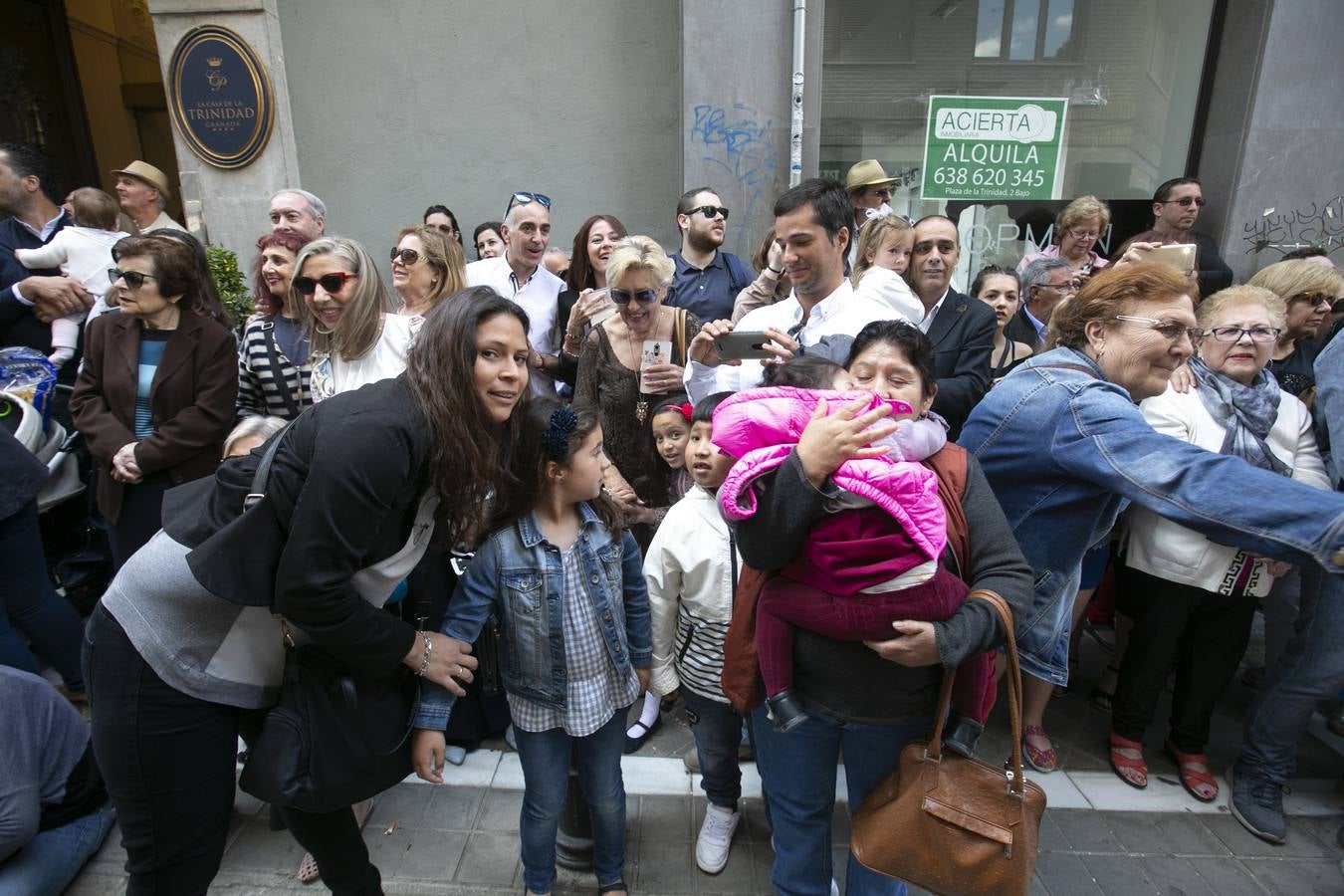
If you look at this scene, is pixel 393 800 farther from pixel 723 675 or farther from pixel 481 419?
pixel 481 419

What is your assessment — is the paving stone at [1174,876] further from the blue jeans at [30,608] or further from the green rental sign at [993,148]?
the green rental sign at [993,148]

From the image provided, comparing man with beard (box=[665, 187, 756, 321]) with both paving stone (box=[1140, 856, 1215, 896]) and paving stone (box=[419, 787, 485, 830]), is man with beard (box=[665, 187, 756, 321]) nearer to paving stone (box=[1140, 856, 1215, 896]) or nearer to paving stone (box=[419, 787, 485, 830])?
paving stone (box=[419, 787, 485, 830])

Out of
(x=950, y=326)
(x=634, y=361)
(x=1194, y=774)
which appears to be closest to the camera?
(x=1194, y=774)

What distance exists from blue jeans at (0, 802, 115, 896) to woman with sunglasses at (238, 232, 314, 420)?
1.76 metres

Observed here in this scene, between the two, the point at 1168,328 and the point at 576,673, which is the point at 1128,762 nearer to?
the point at 1168,328

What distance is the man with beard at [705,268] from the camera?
13.7 feet

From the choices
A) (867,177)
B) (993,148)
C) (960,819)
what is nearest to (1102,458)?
(960,819)

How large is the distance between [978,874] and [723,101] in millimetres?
5362

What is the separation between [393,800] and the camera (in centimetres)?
283

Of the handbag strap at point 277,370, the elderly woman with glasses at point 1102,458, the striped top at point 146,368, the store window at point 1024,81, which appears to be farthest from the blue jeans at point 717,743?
the store window at point 1024,81

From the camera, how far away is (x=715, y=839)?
254 cm

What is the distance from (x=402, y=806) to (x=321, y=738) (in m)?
1.32

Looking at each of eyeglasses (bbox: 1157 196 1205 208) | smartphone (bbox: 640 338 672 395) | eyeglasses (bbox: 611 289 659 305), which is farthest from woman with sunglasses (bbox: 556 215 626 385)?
eyeglasses (bbox: 1157 196 1205 208)

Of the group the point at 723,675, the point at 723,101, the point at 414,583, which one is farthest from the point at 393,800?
the point at 723,101
